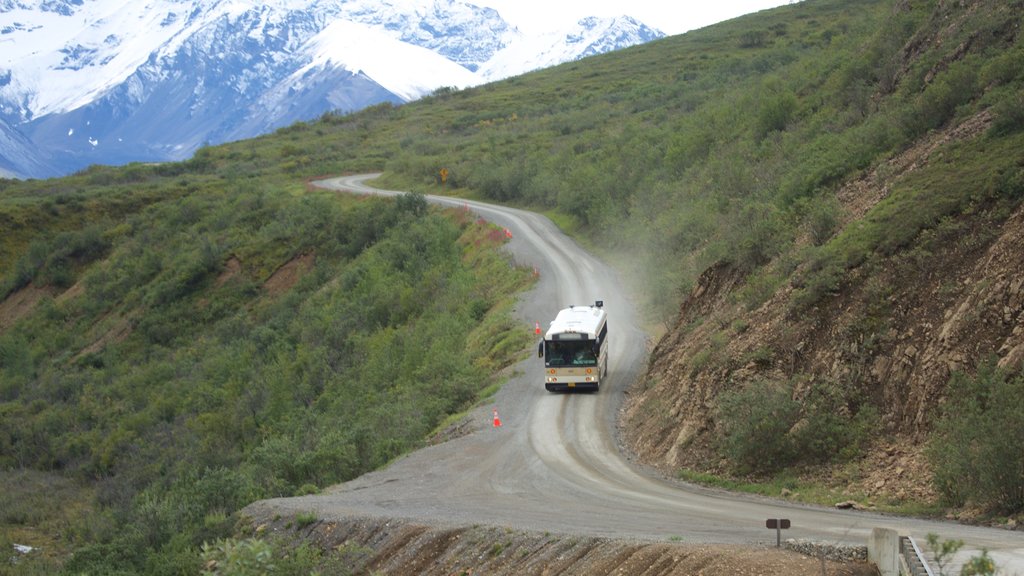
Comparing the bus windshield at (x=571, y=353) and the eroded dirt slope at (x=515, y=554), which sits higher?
the bus windshield at (x=571, y=353)

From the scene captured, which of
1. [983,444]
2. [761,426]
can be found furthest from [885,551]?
[761,426]

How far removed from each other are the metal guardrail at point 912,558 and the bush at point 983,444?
10.3ft

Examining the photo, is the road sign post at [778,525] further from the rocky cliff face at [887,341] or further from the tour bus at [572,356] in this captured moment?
the tour bus at [572,356]

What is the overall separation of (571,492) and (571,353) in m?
8.91

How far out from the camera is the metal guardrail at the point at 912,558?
11.8 metres

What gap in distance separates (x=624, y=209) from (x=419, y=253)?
1167 cm

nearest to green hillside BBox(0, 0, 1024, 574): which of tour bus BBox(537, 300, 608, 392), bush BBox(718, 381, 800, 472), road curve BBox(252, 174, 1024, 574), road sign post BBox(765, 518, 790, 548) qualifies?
road curve BBox(252, 174, 1024, 574)

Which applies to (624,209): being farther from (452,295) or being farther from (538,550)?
(538,550)

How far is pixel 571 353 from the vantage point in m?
30.5

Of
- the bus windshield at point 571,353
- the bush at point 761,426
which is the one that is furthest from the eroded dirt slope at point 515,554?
the bus windshield at point 571,353

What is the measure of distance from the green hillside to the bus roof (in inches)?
147

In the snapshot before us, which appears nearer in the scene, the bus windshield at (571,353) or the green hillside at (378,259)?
the green hillside at (378,259)

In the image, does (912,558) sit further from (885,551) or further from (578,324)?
(578,324)

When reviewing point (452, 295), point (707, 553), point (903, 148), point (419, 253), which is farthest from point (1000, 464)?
point (419, 253)
